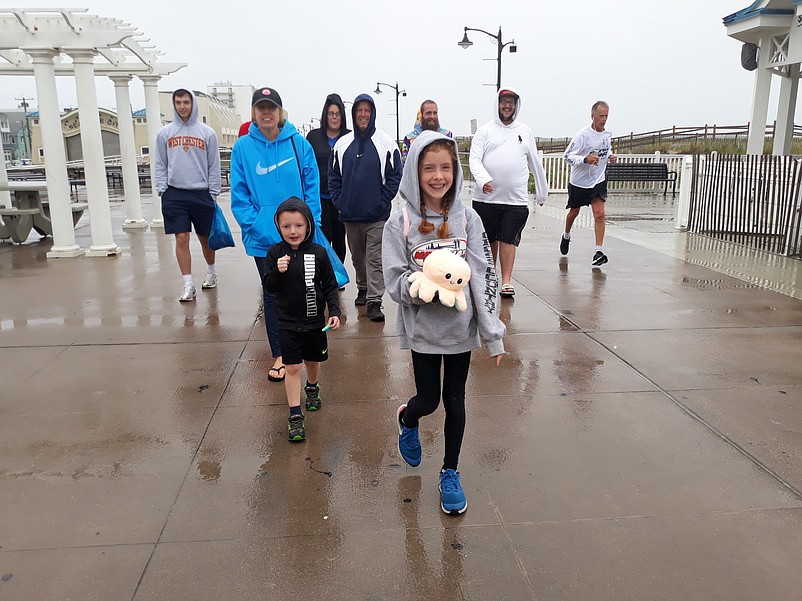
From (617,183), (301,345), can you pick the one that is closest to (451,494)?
→ (301,345)

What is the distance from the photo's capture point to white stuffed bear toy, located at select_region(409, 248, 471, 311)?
2.63 metres

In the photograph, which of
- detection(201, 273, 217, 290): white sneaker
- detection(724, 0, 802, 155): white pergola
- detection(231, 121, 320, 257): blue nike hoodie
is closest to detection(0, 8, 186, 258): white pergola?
detection(201, 273, 217, 290): white sneaker

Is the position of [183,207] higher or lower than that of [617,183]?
higher

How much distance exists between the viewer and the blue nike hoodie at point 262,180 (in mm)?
4250

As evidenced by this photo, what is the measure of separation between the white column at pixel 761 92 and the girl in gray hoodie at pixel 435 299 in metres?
11.8

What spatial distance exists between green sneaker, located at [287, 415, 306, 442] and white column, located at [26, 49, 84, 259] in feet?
22.3

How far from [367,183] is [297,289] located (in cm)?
243

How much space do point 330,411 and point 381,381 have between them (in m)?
0.56

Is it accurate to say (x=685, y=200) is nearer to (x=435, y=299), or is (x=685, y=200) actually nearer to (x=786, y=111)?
(x=786, y=111)

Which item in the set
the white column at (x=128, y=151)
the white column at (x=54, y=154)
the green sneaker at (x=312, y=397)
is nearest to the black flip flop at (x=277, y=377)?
the green sneaker at (x=312, y=397)

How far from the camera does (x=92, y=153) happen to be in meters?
8.88

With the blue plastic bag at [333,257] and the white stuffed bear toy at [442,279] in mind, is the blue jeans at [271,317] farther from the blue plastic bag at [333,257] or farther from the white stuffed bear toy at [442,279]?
the white stuffed bear toy at [442,279]

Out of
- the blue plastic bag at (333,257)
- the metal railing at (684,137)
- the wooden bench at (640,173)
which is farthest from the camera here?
the metal railing at (684,137)

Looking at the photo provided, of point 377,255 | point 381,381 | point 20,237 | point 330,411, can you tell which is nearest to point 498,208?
point 377,255
